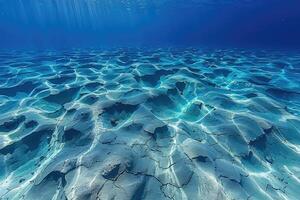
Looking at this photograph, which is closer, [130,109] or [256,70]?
[130,109]

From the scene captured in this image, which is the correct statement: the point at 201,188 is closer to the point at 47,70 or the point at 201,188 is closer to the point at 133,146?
the point at 133,146

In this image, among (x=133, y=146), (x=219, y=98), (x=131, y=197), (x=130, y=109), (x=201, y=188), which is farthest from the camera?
(x=219, y=98)

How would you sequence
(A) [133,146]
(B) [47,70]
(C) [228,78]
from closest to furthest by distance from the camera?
(A) [133,146] < (C) [228,78] < (B) [47,70]

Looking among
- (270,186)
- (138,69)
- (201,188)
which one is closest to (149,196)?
(201,188)

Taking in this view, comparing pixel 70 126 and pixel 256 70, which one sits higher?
pixel 70 126

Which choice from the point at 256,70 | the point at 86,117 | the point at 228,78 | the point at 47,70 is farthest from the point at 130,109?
the point at 256,70

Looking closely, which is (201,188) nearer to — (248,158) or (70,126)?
(248,158)
